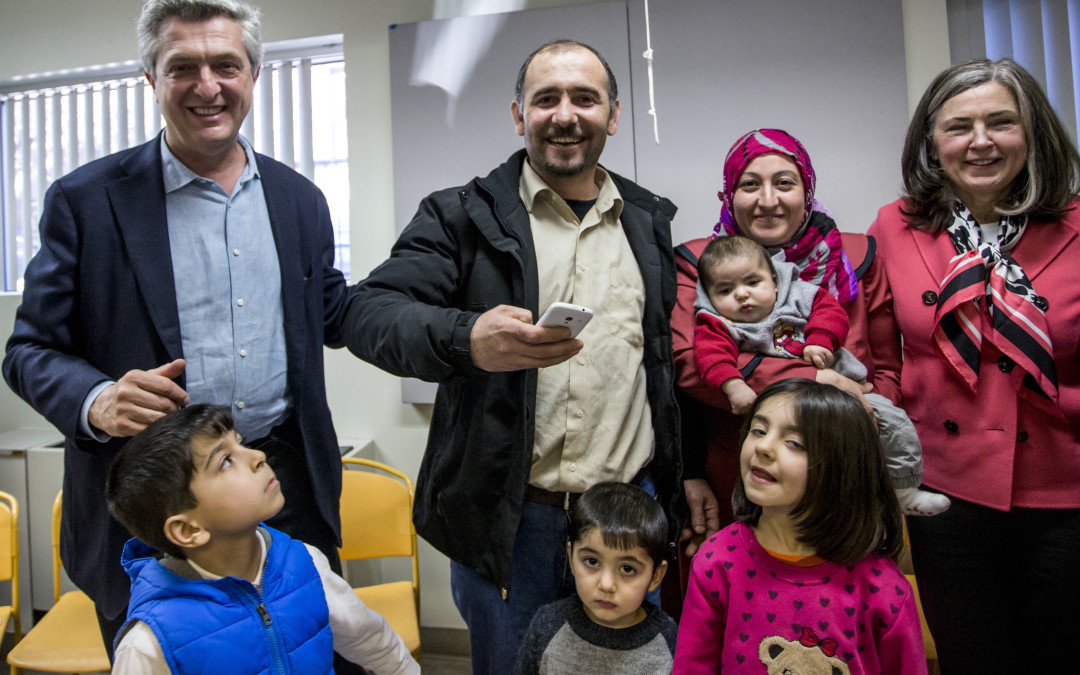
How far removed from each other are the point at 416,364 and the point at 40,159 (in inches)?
139

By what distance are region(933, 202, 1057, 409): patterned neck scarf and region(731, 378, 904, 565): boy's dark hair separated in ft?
1.41

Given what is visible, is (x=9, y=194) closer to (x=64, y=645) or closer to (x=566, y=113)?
(x=64, y=645)

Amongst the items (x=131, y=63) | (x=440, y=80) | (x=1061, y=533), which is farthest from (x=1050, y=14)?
(x=131, y=63)

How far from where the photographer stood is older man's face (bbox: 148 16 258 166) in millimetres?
1551

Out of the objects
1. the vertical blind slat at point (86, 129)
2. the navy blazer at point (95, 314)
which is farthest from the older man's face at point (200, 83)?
the vertical blind slat at point (86, 129)

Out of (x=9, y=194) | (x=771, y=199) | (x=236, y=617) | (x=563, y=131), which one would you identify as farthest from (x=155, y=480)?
(x=9, y=194)

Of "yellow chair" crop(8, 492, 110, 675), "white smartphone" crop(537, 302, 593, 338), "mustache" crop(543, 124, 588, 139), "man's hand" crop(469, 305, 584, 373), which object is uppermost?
"mustache" crop(543, 124, 588, 139)

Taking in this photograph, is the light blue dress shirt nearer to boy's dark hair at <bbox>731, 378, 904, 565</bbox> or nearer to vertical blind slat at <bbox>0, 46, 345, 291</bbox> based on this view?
boy's dark hair at <bbox>731, 378, 904, 565</bbox>

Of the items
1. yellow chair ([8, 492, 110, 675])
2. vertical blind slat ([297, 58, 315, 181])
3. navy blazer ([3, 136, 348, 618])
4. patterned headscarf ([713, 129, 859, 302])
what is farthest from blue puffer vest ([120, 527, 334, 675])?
vertical blind slat ([297, 58, 315, 181])

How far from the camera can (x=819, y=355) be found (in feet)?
5.34

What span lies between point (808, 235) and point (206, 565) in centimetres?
157

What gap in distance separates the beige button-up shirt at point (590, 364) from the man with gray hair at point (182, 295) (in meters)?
0.57

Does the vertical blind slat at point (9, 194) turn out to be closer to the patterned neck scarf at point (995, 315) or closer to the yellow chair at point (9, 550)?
the yellow chair at point (9, 550)

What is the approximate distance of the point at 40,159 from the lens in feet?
12.1
